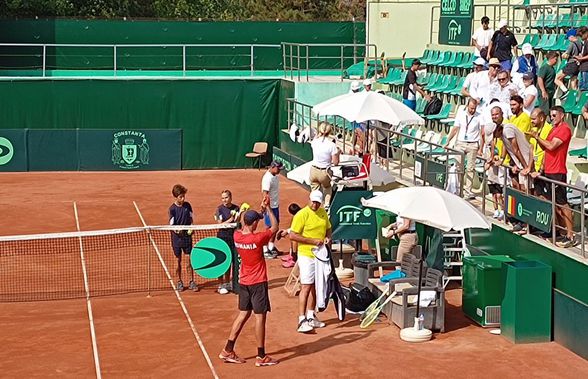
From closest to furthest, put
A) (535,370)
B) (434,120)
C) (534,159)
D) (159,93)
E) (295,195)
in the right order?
1. (535,370)
2. (534,159)
3. (434,120)
4. (295,195)
5. (159,93)

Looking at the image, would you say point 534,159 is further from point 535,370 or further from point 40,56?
point 40,56

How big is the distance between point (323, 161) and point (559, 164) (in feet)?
18.5

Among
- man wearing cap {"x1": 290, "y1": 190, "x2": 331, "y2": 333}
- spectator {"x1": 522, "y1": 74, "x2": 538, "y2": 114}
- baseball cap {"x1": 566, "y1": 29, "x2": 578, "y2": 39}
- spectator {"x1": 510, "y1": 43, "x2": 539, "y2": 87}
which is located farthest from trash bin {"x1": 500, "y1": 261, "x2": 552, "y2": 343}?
baseball cap {"x1": 566, "y1": 29, "x2": 578, "y2": 39}

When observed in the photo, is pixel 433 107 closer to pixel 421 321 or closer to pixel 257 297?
pixel 421 321

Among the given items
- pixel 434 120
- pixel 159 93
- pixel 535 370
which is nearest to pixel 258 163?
pixel 159 93

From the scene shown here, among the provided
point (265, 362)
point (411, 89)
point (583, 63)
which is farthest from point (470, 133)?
point (265, 362)

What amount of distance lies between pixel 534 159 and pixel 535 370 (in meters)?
3.70

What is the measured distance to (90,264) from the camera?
1873 centimetres

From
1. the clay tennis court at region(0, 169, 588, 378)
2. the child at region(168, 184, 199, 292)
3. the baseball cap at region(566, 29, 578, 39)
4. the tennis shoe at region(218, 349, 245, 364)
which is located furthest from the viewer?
the baseball cap at region(566, 29, 578, 39)

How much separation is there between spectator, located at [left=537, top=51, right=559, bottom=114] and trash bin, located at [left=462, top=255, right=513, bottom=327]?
6.45 meters

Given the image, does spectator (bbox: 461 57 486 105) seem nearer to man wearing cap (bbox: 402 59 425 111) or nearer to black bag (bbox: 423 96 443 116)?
black bag (bbox: 423 96 443 116)

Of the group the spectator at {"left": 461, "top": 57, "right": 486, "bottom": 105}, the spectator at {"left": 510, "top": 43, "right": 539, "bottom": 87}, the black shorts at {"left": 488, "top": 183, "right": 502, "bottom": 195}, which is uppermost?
the spectator at {"left": 510, "top": 43, "right": 539, "bottom": 87}

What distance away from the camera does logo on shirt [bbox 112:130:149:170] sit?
32.2 m

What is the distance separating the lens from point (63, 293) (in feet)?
55.0
